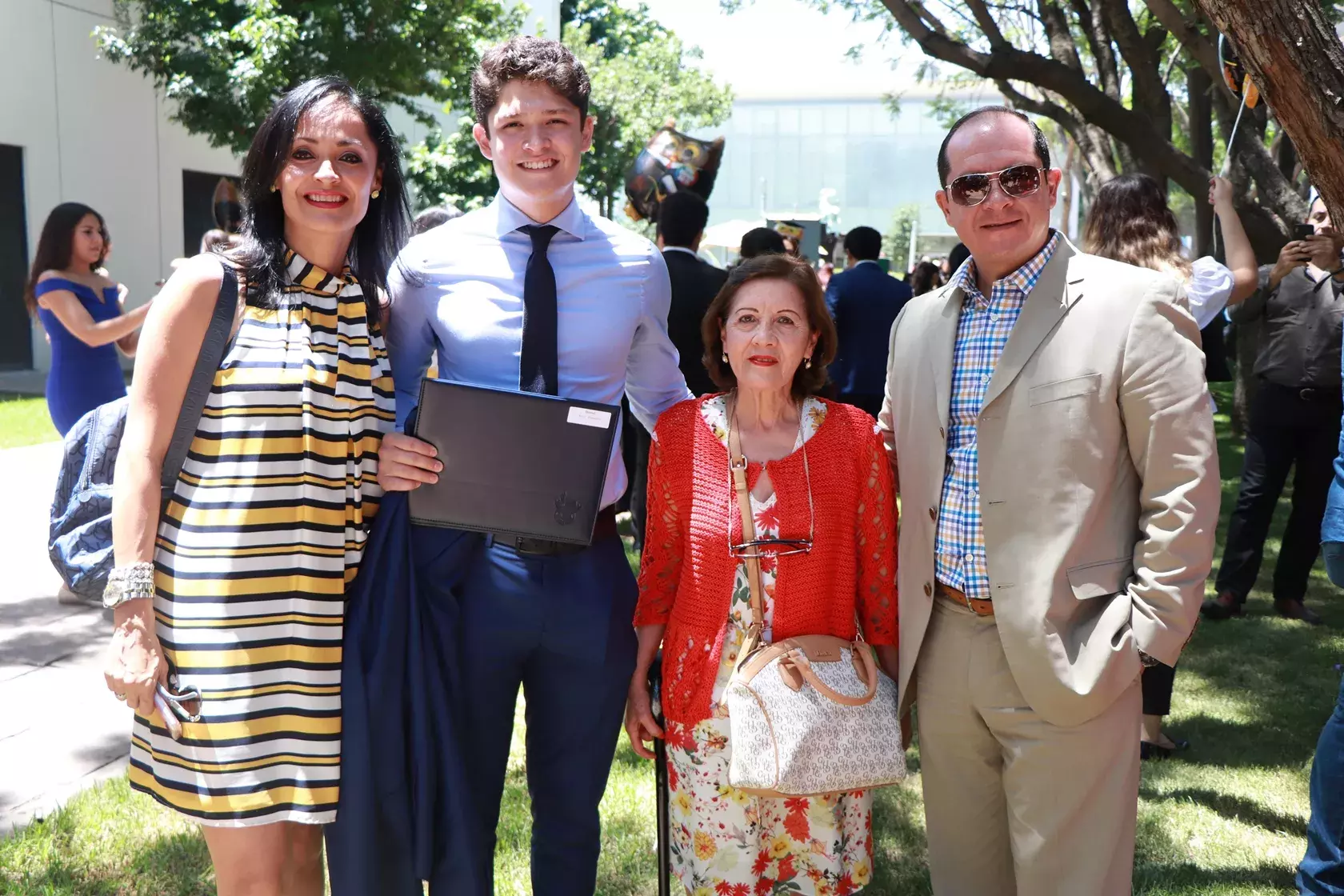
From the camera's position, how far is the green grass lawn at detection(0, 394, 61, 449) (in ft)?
37.1

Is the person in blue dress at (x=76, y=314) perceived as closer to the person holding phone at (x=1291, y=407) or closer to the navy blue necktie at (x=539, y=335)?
the navy blue necktie at (x=539, y=335)

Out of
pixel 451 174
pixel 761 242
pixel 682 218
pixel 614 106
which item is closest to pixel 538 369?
pixel 682 218

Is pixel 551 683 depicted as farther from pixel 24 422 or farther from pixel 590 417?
pixel 24 422

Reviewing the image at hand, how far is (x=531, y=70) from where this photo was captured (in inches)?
105

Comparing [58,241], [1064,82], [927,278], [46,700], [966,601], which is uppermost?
[1064,82]

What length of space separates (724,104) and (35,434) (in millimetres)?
37844

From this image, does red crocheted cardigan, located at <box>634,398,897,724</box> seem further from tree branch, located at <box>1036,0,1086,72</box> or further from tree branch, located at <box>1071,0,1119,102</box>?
tree branch, located at <box>1071,0,1119,102</box>

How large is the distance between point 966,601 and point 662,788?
0.93m

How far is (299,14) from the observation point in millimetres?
15781

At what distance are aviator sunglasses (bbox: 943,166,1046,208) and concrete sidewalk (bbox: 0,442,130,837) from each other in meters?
3.69

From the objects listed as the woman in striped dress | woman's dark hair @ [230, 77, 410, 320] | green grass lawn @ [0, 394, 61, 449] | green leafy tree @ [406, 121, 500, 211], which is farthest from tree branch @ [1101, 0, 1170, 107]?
green leafy tree @ [406, 121, 500, 211]

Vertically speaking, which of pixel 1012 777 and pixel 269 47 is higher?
pixel 269 47

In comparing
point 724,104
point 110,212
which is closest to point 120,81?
point 110,212

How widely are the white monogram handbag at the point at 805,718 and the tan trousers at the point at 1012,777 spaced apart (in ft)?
0.50
